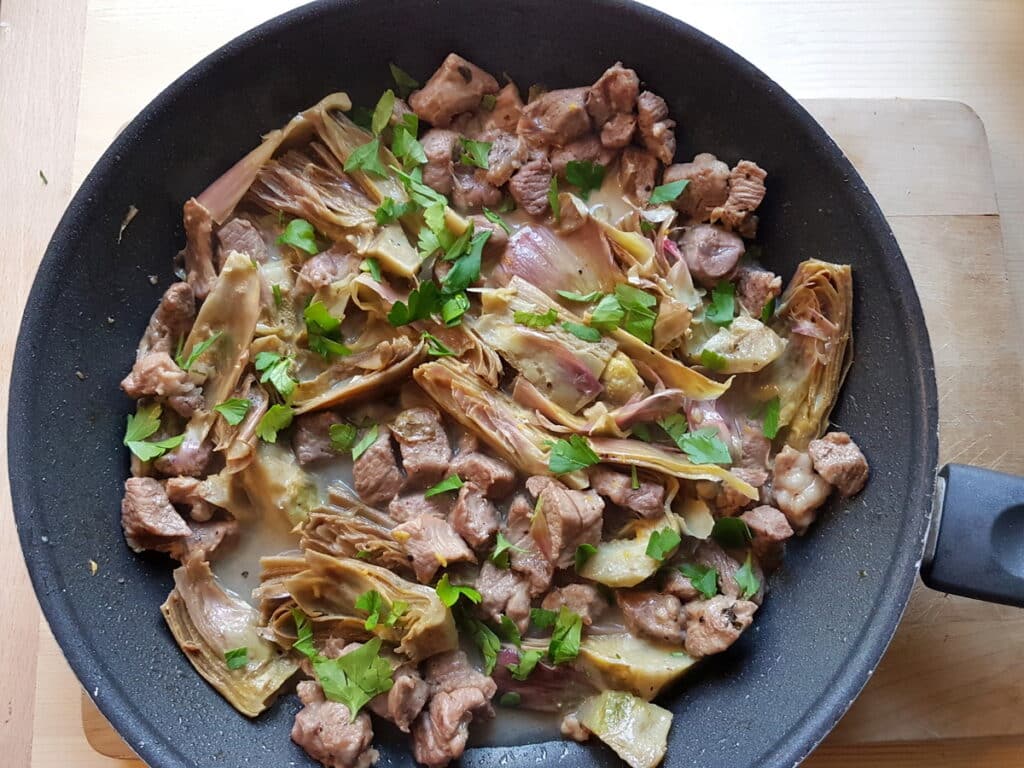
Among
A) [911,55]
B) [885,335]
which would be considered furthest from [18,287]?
[911,55]

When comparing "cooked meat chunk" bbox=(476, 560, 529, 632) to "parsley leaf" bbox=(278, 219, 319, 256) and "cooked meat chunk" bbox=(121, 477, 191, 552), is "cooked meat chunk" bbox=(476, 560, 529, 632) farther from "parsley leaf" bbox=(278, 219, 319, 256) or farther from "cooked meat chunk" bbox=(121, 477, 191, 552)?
"parsley leaf" bbox=(278, 219, 319, 256)

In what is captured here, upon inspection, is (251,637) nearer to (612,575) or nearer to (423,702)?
(423,702)

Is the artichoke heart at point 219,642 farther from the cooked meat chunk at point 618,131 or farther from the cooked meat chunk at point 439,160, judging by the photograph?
the cooked meat chunk at point 618,131

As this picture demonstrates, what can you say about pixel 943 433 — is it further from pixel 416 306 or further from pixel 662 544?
pixel 416 306

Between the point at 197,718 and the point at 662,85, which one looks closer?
the point at 197,718

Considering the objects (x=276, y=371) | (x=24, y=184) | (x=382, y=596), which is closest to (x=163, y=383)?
Result: (x=276, y=371)

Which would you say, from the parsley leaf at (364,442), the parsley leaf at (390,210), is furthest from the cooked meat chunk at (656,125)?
the parsley leaf at (364,442)
